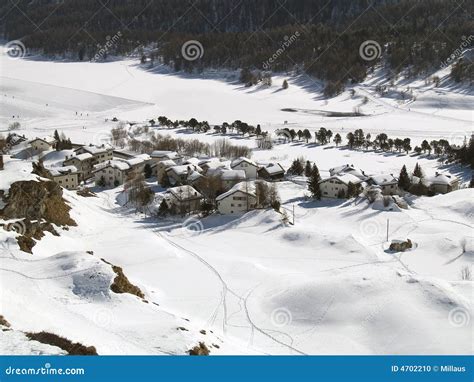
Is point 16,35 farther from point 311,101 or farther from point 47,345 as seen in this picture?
point 47,345

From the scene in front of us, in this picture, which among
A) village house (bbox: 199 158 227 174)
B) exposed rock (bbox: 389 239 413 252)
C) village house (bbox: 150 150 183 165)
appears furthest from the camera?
village house (bbox: 150 150 183 165)

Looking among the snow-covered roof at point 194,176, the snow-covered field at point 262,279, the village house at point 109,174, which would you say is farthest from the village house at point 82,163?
the snow-covered roof at point 194,176

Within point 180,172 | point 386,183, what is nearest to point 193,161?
point 180,172

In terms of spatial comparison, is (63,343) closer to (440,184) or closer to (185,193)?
(185,193)

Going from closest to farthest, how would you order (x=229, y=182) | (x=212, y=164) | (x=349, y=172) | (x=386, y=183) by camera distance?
(x=386, y=183) → (x=229, y=182) → (x=349, y=172) → (x=212, y=164)

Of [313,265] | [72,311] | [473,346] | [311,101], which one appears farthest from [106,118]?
[473,346]

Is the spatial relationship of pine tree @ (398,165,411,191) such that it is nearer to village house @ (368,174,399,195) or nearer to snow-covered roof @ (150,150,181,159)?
village house @ (368,174,399,195)

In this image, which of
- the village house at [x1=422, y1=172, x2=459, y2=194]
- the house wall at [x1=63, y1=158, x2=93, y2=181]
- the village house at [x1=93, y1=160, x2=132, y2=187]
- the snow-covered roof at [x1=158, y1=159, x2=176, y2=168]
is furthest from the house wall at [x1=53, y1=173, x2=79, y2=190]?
the village house at [x1=422, y1=172, x2=459, y2=194]
